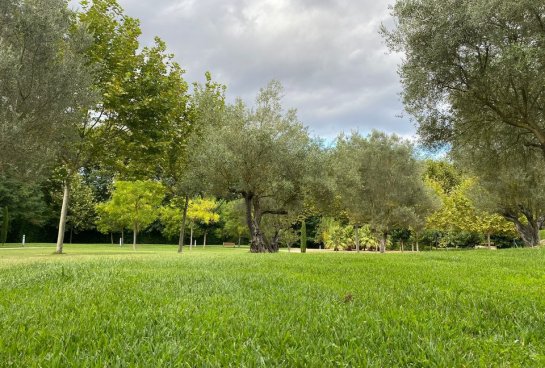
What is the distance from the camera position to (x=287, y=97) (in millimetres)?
24875

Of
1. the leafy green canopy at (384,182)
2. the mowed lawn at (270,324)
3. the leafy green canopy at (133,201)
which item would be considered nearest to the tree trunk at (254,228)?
the leafy green canopy at (384,182)

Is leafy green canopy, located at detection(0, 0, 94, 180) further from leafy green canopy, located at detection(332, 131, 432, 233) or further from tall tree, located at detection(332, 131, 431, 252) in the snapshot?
leafy green canopy, located at detection(332, 131, 432, 233)

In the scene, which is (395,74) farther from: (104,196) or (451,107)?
(104,196)

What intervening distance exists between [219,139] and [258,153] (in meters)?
2.61

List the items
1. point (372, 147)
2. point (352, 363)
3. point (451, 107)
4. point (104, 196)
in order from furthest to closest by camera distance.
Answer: point (104, 196) < point (372, 147) < point (451, 107) < point (352, 363)

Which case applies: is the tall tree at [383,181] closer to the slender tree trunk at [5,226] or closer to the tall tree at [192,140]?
the tall tree at [192,140]

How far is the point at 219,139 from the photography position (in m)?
23.0

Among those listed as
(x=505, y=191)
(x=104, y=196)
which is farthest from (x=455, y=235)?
(x=104, y=196)

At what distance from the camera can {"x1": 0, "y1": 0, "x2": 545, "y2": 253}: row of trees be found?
39.8 feet

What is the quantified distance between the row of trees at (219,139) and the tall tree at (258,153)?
0.08 metres

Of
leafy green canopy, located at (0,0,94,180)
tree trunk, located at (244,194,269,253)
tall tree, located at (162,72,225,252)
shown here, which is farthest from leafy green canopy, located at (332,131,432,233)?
leafy green canopy, located at (0,0,94,180)

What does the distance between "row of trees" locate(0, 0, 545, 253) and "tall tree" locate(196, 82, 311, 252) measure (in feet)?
0.28

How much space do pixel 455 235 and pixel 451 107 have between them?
3859cm

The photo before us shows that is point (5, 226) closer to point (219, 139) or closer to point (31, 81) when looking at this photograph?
point (219, 139)
